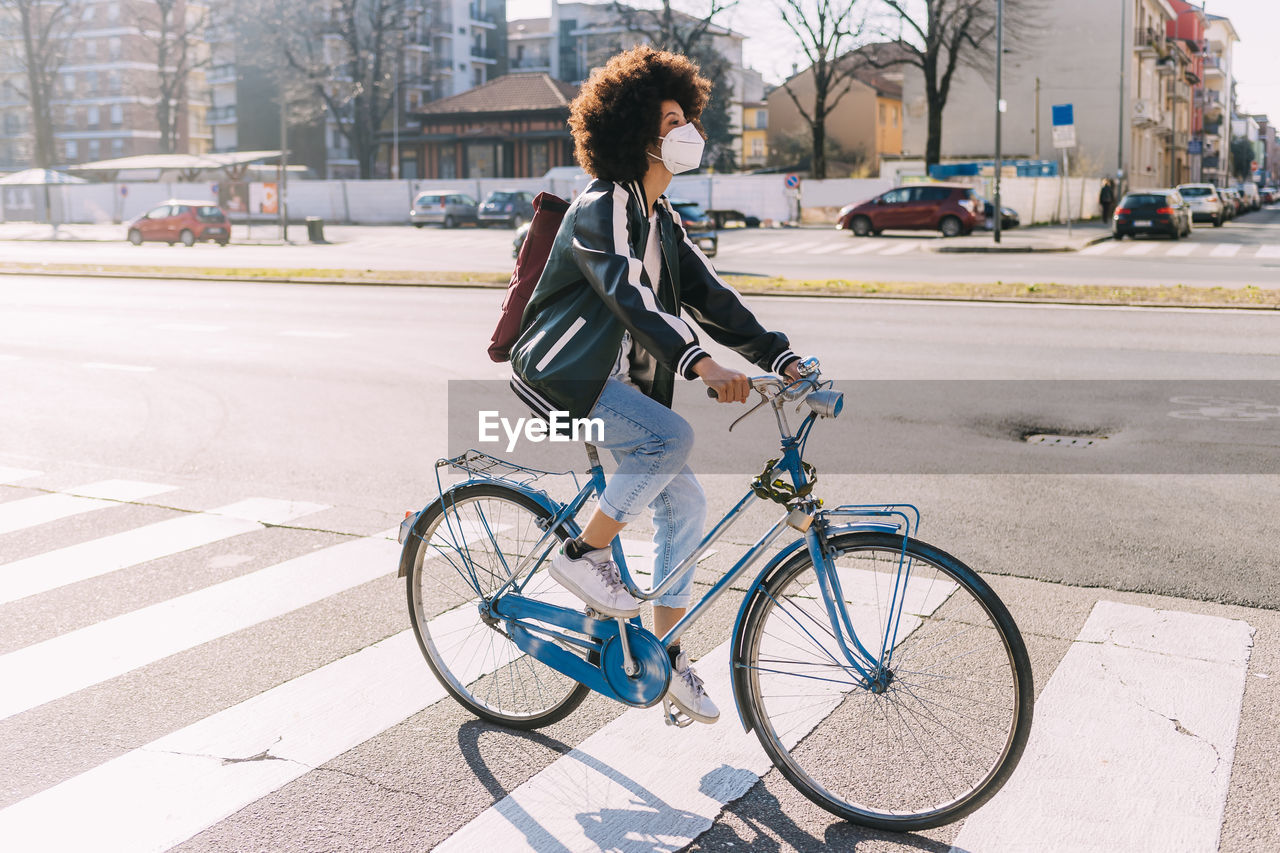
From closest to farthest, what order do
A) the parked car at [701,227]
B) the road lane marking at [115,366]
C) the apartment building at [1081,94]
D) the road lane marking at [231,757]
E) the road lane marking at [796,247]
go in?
the road lane marking at [231,757] → the road lane marking at [115,366] → the parked car at [701,227] → the road lane marking at [796,247] → the apartment building at [1081,94]

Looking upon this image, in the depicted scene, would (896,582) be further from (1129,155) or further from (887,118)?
(887,118)

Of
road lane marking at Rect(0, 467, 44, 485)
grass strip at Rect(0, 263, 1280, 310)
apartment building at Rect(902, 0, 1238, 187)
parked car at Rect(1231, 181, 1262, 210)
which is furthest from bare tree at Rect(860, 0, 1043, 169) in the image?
road lane marking at Rect(0, 467, 44, 485)

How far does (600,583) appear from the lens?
349cm

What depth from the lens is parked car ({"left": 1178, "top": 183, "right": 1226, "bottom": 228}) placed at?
154 feet

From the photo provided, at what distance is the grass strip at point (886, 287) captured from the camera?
16.6 m

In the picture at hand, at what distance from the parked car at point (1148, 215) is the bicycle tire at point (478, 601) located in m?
35.2

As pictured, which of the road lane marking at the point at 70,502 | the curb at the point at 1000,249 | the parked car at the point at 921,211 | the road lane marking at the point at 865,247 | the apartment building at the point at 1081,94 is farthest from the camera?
the apartment building at the point at 1081,94

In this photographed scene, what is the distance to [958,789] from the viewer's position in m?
3.25

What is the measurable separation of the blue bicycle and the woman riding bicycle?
11cm

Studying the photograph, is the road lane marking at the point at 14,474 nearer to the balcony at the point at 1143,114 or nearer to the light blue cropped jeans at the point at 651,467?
the light blue cropped jeans at the point at 651,467

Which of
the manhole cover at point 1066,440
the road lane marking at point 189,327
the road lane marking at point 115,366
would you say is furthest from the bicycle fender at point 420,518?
the road lane marking at point 189,327

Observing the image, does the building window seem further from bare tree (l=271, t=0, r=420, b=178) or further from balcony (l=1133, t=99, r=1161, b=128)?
balcony (l=1133, t=99, r=1161, b=128)

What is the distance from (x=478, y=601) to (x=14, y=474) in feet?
16.3

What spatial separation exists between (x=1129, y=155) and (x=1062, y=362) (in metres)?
56.4
